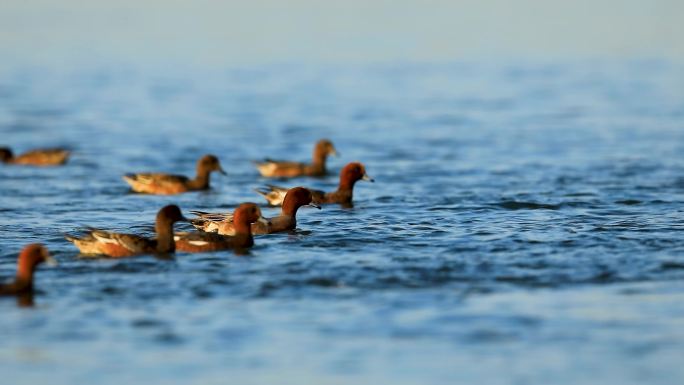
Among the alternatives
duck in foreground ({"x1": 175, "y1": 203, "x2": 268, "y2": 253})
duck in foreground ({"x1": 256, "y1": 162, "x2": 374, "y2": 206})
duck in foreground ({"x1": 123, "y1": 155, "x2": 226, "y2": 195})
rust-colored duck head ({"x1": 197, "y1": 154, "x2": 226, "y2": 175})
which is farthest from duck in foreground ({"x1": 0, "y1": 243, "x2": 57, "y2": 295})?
rust-colored duck head ({"x1": 197, "y1": 154, "x2": 226, "y2": 175})

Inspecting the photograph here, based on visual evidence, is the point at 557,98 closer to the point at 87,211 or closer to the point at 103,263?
the point at 87,211

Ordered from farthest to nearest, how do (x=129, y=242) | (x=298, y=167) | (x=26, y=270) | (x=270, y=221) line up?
1. (x=298, y=167)
2. (x=270, y=221)
3. (x=129, y=242)
4. (x=26, y=270)

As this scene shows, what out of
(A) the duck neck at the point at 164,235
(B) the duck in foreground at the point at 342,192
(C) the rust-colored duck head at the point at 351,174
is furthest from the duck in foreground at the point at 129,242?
(C) the rust-colored duck head at the point at 351,174

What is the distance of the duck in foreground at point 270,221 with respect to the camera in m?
17.3

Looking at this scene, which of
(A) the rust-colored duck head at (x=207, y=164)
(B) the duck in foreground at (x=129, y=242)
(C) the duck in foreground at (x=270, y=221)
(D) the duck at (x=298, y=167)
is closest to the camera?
(B) the duck in foreground at (x=129, y=242)

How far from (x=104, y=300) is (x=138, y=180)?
9.76m

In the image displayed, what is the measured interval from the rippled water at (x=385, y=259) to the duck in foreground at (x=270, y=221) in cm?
31

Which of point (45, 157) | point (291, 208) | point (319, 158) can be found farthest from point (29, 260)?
point (45, 157)

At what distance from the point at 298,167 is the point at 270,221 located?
24.2 ft

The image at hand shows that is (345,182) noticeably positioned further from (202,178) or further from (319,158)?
(319,158)

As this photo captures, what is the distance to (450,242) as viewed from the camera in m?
16.5

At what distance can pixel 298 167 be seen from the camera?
24.8 m

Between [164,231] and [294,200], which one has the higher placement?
[294,200]

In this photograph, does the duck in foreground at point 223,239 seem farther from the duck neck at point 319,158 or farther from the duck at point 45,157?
the duck at point 45,157
